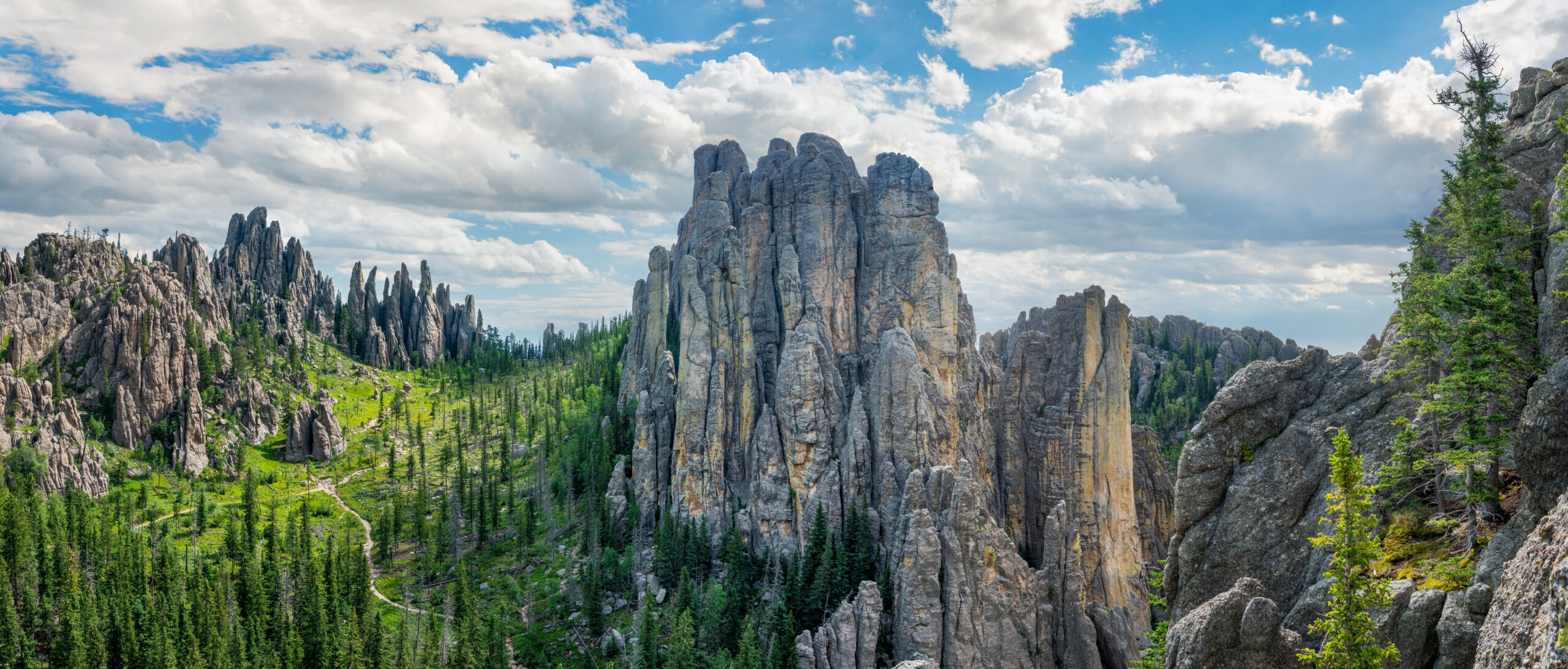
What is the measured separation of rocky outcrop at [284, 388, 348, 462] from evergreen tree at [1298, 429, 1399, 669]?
168516 millimetres

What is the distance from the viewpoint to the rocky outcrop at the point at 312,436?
154 meters

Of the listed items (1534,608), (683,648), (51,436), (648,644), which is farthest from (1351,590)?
(51,436)

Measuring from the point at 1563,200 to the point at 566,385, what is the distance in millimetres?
172935

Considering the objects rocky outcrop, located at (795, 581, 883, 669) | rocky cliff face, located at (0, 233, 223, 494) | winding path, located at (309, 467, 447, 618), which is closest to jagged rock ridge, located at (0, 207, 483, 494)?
rocky cliff face, located at (0, 233, 223, 494)

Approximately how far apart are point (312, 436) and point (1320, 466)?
557 feet

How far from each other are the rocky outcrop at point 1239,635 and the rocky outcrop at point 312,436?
16426 cm

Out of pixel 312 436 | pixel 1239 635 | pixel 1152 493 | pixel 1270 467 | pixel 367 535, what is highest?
pixel 1270 467

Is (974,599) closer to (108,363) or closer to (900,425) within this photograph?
(900,425)

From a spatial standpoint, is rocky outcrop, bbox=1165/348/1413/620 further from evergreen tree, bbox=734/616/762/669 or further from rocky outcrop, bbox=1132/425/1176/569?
rocky outcrop, bbox=1132/425/1176/569

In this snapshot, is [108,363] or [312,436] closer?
[108,363]

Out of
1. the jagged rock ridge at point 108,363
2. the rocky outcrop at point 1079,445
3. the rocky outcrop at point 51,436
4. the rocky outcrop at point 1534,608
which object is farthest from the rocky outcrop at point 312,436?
the rocky outcrop at point 1534,608

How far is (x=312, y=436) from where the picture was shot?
156 meters

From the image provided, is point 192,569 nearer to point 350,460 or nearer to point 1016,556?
point 350,460

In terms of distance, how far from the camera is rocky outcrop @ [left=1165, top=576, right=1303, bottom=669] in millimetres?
25641
